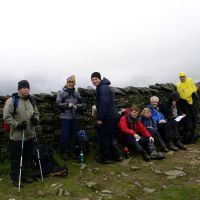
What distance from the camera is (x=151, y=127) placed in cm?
1075

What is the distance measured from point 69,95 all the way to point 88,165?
2.22m

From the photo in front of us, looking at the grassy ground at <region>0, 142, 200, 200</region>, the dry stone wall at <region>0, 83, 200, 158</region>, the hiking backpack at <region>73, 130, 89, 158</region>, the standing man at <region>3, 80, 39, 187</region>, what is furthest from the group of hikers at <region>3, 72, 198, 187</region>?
the dry stone wall at <region>0, 83, 200, 158</region>

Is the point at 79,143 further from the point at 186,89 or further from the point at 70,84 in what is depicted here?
the point at 186,89

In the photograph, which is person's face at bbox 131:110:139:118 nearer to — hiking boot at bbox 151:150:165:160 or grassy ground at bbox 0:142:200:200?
hiking boot at bbox 151:150:165:160

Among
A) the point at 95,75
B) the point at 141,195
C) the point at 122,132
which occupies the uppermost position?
the point at 95,75

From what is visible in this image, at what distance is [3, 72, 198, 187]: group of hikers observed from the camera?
7.83 m

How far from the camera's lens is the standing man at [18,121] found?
766 centimetres

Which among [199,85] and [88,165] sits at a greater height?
[199,85]

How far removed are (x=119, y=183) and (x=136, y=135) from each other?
246 cm

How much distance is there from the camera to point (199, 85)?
595 inches

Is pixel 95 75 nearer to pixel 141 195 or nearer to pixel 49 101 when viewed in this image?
pixel 49 101

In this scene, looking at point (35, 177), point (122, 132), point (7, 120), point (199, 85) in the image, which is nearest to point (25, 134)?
point (7, 120)

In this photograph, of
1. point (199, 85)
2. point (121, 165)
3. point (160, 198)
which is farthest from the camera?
point (199, 85)

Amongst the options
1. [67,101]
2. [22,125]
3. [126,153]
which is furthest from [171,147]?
[22,125]
